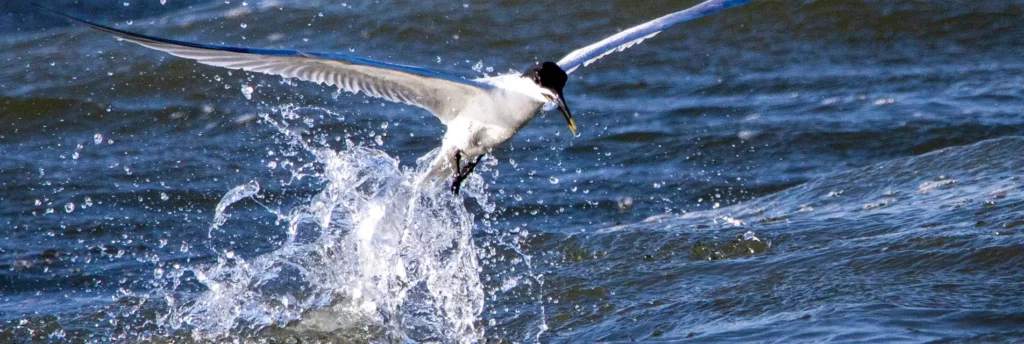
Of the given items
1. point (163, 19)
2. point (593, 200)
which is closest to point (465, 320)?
point (593, 200)

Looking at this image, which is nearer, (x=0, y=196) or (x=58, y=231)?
(x=58, y=231)

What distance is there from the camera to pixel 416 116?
920cm

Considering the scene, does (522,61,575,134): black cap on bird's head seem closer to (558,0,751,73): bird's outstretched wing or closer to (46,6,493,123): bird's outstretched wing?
(46,6,493,123): bird's outstretched wing

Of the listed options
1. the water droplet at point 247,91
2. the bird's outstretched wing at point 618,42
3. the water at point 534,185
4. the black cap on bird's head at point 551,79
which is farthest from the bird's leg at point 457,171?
the water droplet at point 247,91

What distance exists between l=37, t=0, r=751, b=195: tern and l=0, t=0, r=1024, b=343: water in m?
0.54

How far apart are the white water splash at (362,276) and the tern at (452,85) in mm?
328

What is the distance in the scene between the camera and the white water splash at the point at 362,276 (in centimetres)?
514

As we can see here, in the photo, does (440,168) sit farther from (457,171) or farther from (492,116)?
(492,116)

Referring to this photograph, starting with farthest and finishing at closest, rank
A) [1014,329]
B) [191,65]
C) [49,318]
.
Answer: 1. [191,65]
2. [49,318]
3. [1014,329]

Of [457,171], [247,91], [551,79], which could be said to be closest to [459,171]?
[457,171]

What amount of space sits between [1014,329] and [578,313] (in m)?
1.67

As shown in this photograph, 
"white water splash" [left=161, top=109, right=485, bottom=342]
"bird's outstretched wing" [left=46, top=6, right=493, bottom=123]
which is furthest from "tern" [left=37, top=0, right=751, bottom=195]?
"white water splash" [left=161, top=109, right=485, bottom=342]

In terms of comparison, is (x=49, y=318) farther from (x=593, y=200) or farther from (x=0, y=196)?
(x=593, y=200)

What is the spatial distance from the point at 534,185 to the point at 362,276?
2.61m
